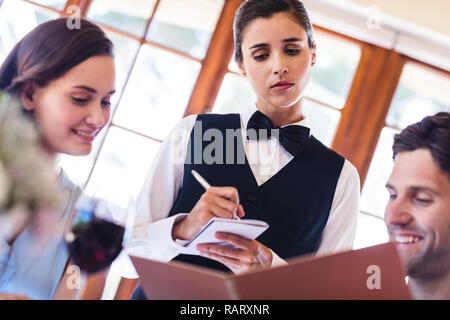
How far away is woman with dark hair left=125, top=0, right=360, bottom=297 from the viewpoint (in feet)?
4.22

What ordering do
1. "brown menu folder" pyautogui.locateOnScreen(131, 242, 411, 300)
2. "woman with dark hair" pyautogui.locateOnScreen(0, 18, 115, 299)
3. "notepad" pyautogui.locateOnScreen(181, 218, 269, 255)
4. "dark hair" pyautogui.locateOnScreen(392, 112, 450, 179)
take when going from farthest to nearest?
1. "dark hair" pyautogui.locateOnScreen(392, 112, 450, 179)
2. "woman with dark hair" pyautogui.locateOnScreen(0, 18, 115, 299)
3. "notepad" pyautogui.locateOnScreen(181, 218, 269, 255)
4. "brown menu folder" pyautogui.locateOnScreen(131, 242, 411, 300)

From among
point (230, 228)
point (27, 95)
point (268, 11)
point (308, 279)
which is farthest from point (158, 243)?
point (268, 11)

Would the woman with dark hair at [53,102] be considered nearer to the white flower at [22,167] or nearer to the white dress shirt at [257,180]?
the white flower at [22,167]

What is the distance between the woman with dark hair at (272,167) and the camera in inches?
50.6

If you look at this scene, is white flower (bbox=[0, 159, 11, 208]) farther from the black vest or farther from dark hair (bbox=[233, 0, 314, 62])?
dark hair (bbox=[233, 0, 314, 62])

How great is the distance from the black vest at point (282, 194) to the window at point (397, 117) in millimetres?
1273

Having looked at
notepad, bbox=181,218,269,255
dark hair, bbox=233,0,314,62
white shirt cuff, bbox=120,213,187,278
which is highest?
dark hair, bbox=233,0,314,62

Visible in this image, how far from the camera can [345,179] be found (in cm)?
137

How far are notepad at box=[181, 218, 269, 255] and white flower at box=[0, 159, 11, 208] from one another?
0.38m

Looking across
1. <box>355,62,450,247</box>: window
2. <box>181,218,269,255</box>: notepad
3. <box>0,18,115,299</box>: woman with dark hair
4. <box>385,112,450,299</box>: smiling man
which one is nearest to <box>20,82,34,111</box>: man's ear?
<box>0,18,115,299</box>: woman with dark hair

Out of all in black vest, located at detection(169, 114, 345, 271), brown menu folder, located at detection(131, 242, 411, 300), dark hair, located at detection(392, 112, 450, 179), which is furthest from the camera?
black vest, located at detection(169, 114, 345, 271)

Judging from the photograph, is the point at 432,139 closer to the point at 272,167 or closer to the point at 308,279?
the point at 272,167
